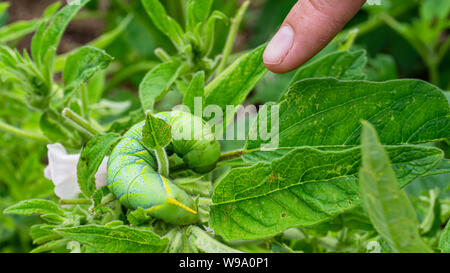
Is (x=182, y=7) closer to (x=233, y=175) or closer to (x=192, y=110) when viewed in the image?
(x=192, y=110)

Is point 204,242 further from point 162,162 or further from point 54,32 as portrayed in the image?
point 54,32

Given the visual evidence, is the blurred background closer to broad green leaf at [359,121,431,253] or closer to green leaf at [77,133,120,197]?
green leaf at [77,133,120,197]

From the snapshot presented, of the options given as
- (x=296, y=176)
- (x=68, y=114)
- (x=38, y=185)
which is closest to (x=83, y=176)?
(x=68, y=114)

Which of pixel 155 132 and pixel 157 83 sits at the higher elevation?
pixel 157 83

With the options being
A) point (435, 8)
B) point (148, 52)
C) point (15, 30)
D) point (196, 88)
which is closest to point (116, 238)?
point (196, 88)

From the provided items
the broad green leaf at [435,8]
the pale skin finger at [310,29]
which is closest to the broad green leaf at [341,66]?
the pale skin finger at [310,29]
